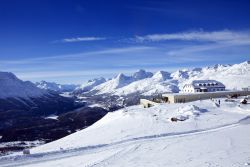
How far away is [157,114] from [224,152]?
27.7 m

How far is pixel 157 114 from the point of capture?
5662cm

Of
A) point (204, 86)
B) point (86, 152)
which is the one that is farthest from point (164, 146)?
point (204, 86)

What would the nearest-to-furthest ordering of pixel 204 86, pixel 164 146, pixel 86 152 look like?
pixel 86 152 → pixel 164 146 → pixel 204 86

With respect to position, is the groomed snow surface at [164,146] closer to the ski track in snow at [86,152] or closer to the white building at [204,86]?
the ski track in snow at [86,152]

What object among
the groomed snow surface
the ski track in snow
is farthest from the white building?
the ski track in snow

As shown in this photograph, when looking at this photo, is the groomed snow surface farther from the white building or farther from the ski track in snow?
the white building

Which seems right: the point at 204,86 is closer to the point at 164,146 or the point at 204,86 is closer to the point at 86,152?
the point at 164,146

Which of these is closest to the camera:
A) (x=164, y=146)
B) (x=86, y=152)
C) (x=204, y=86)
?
(x=86, y=152)

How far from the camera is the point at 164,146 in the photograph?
3306cm

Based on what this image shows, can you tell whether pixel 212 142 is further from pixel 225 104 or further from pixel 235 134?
pixel 225 104

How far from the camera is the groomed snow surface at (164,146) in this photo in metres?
27.1

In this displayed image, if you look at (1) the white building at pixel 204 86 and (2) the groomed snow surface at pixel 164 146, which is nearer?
(2) the groomed snow surface at pixel 164 146

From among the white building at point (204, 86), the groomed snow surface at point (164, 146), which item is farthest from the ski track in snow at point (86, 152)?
the white building at point (204, 86)

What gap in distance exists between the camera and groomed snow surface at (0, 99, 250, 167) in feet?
89.0
